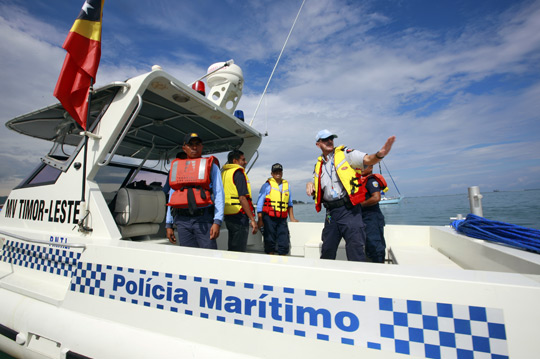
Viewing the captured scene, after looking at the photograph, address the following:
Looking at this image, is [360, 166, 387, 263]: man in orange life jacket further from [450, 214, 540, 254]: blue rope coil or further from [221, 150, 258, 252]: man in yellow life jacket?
[221, 150, 258, 252]: man in yellow life jacket

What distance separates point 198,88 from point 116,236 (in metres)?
1.69

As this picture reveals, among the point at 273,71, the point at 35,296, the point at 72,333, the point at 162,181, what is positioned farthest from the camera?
the point at 162,181

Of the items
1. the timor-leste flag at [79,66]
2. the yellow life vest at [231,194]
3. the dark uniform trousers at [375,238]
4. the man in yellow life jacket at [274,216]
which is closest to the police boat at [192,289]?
the timor-leste flag at [79,66]

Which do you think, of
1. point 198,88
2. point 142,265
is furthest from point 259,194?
point 142,265

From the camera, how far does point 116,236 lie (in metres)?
1.83

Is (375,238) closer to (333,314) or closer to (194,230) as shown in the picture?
(194,230)

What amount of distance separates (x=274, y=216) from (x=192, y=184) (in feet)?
5.21

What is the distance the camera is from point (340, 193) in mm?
2236

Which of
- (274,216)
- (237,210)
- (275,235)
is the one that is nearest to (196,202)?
(237,210)

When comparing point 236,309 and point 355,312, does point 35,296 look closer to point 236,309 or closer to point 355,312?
point 236,309

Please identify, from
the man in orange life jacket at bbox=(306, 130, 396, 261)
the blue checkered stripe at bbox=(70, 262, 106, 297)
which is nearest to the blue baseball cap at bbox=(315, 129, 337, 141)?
the man in orange life jacket at bbox=(306, 130, 396, 261)

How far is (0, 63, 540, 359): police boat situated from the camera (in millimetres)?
908

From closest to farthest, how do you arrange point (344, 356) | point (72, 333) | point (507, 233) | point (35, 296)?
point (344, 356) → point (72, 333) → point (507, 233) → point (35, 296)

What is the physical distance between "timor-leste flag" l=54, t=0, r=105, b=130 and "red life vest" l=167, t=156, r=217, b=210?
A: 2.66 ft
